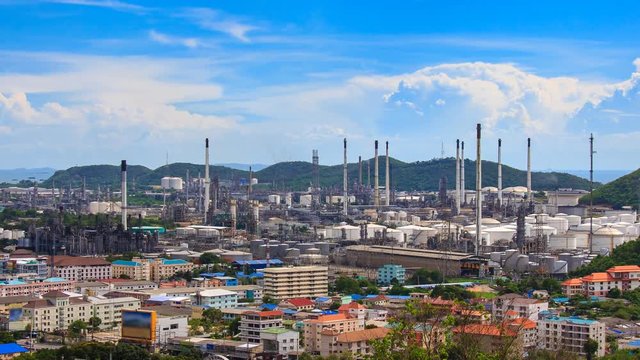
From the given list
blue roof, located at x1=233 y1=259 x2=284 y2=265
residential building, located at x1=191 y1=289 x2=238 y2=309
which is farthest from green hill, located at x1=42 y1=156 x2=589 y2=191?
residential building, located at x1=191 y1=289 x2=238 y2=309

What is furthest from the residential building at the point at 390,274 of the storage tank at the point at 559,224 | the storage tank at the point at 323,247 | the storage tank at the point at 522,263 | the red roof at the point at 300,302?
the storage tank at the point at 559,224

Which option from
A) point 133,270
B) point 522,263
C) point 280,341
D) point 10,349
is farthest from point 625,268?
point 10,349

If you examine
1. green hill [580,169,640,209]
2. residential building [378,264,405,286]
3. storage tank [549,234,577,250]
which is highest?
green hill [580,169,640,209]

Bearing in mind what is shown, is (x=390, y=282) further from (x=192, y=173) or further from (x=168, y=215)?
(x=192, y=173)

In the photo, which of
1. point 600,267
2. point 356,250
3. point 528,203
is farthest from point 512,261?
point 528,203

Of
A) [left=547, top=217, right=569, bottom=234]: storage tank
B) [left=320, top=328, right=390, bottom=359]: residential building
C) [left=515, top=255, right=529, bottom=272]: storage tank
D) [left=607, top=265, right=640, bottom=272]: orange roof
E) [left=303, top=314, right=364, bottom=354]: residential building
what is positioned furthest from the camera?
[left=547, top=217, right=569, bottom=234]: storage tank

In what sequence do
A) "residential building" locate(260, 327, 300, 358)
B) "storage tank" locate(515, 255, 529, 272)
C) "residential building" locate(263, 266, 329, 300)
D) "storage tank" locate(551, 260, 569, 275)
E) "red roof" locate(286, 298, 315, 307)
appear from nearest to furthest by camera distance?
"residential building" locate(260, 327, 300, 358) → "red roof" locate(286, 298, 315, 307) → "residential building" locate(263, 266, 329, 300) → "storage tank" locate(551, 260, 569, 275) → "storage tank" locate(515, 255, 529, 272)

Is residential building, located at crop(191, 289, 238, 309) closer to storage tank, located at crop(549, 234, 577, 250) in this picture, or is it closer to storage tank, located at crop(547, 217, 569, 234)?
storage tank, located at crop(549, 234, 577, 250)

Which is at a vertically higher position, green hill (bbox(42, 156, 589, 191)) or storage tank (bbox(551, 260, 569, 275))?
green hill (bbox(42, 156, 589, 191))
